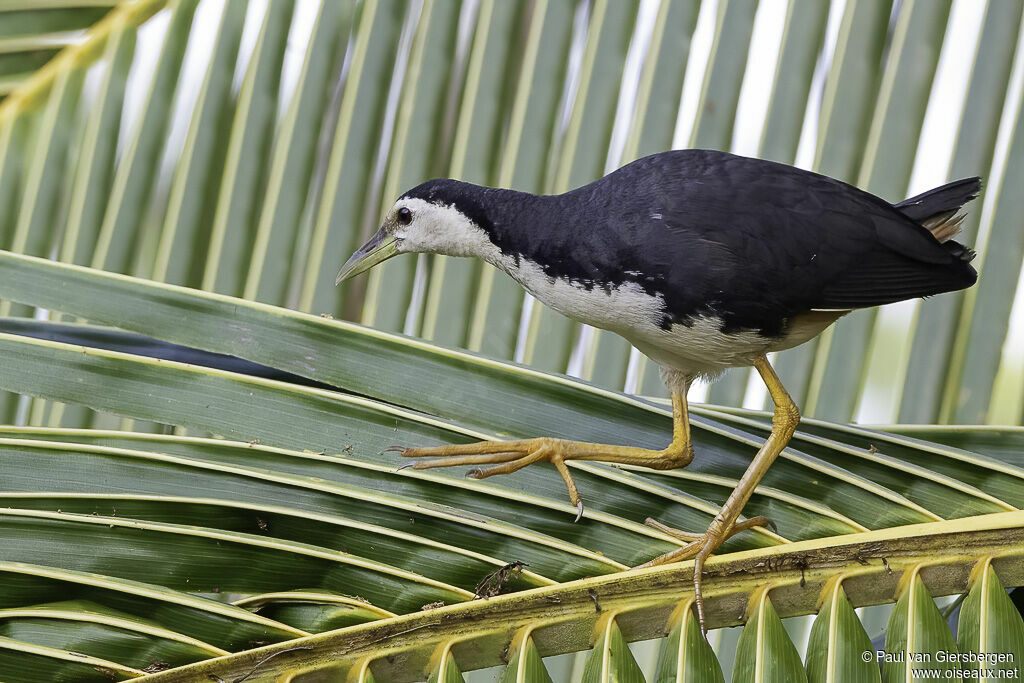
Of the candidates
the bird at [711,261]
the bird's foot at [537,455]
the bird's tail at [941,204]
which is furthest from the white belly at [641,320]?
the bird's tail at [941,204]

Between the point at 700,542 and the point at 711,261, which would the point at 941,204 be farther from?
the point at 700,542

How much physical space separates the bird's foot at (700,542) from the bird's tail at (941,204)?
1.44 feet

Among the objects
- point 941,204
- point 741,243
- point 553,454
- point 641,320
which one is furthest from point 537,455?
point 941,204

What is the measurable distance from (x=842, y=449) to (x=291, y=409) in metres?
0.53

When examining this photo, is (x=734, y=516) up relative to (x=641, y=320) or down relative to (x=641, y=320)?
down

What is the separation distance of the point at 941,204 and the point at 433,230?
61 cm

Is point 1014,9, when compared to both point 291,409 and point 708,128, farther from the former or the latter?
point 291,409

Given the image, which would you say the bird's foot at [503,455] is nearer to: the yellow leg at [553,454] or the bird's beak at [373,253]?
the yellow leg at [553,454]

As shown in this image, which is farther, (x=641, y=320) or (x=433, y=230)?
(x=433, y=230)

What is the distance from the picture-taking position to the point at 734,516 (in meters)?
0.76

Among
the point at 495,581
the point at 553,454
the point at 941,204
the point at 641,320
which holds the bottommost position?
the point at 495,581

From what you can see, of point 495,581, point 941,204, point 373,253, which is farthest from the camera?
point 373,253

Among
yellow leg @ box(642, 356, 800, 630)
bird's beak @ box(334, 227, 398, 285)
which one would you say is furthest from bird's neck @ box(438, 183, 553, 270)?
yellow leg @ box(642, 356, 800, 630)

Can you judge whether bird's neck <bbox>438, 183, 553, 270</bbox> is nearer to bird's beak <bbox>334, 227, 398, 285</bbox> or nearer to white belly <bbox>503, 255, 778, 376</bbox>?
white belly <bbox>503, 255, 778, 376</bbox>
